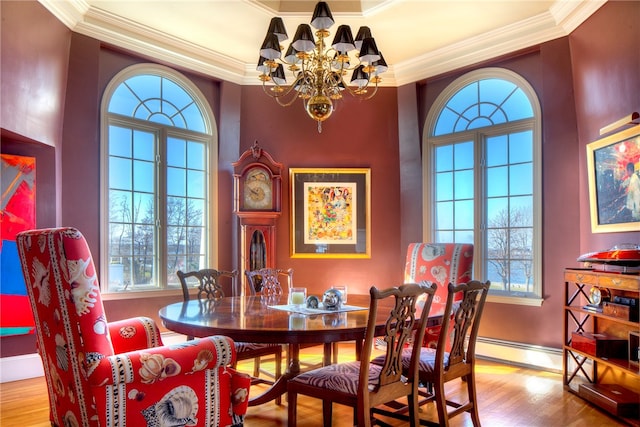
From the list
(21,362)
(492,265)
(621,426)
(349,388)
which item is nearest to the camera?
(349,388)

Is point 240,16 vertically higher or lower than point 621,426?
higher

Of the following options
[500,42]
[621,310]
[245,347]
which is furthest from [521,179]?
[245,347]

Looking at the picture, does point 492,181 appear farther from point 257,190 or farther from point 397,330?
point 397,330

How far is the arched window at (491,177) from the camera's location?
437cm

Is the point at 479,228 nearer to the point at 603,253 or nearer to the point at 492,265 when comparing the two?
the point at 492,265

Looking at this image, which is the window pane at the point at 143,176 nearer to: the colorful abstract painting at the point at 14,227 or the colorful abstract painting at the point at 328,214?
the colorful abstract painting at the point at 14,227

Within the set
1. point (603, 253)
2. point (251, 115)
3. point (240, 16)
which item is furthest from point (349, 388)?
point (251, 115)

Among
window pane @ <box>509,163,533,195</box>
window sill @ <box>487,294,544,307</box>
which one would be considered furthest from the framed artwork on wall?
window sill @ <box>487,294,544,307</box>

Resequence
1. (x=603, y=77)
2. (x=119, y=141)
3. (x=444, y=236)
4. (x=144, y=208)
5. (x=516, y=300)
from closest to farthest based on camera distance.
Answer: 1. (x=603, y=77)
2. (x=516, y=300)
3. (x=119, y=141)
4. (x=144, y=208)
5. (x=444, y=236)

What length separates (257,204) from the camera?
4.82m

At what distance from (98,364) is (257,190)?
3.21 m

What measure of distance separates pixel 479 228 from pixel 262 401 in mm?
2788

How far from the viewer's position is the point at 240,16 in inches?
160

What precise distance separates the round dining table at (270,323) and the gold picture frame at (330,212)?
6.76 feet
